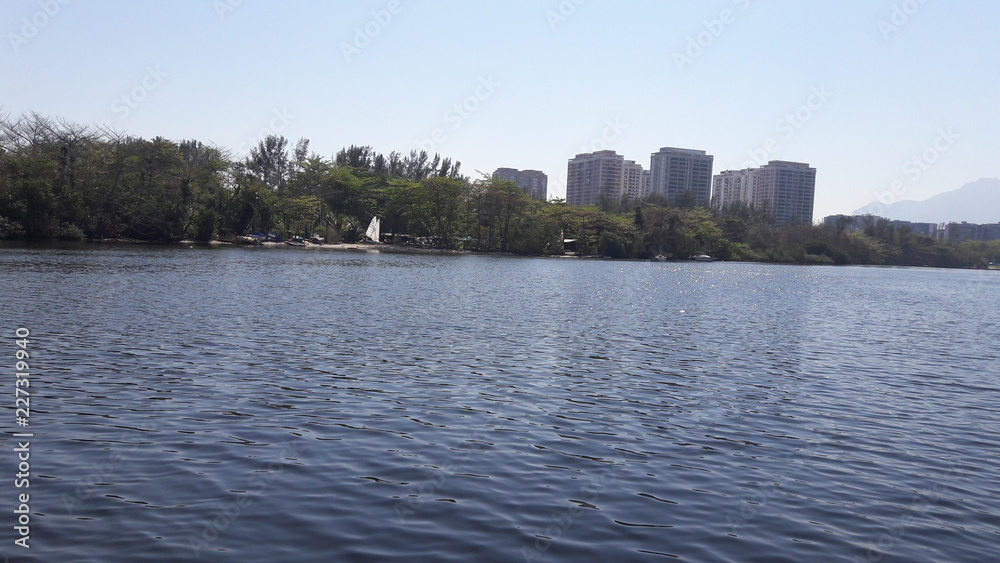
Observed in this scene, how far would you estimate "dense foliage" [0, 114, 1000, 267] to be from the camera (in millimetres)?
76250

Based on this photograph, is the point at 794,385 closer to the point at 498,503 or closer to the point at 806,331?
the point at 498,503

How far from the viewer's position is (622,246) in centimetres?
13075

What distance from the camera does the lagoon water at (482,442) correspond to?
26.1 feet

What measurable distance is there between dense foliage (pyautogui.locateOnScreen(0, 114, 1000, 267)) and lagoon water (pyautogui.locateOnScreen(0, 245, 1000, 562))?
59609 mm

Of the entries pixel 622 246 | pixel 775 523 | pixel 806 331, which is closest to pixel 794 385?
pixel 775 523

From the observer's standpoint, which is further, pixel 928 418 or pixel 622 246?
pixel 622 246

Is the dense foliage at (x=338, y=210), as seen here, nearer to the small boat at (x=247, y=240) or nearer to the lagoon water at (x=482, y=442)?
the small boat at (x=247, y=240)

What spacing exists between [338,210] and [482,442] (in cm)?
11525

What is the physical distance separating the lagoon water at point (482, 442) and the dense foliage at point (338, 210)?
5961cm

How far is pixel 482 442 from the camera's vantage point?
11555 mm

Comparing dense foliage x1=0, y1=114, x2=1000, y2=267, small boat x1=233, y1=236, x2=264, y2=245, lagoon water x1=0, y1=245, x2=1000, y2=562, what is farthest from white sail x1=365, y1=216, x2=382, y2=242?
lagoon water x1=0, y1=245, x2=1000, y2=562

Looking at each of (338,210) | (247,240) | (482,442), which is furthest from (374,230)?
(482,442)

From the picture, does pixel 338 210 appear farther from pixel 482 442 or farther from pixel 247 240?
pixel 482 442

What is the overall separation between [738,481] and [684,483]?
2.80 ft
